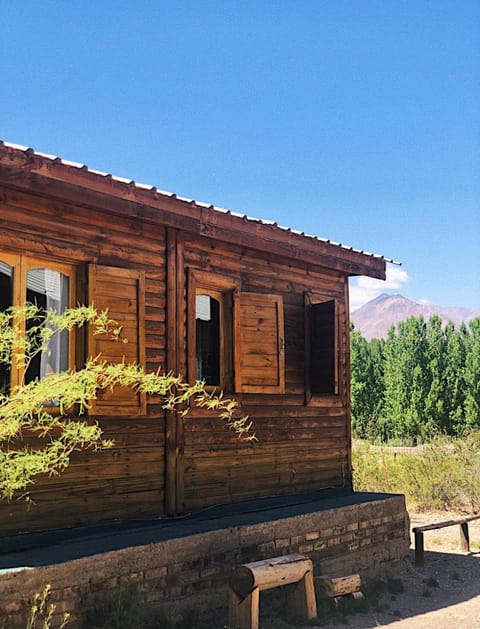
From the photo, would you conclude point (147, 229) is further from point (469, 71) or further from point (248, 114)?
point (248, 114)

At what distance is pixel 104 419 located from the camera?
282 inches

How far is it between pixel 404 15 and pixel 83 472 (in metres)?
9.52

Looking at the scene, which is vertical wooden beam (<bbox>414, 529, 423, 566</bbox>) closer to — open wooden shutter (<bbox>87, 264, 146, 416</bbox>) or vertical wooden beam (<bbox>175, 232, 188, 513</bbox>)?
vertical wooden beam (<bbox>175, 232, 188, 513</bbox>)

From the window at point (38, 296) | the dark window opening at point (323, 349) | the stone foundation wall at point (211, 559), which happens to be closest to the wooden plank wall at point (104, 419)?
the window at point (38, 296)

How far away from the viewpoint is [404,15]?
12117 mm

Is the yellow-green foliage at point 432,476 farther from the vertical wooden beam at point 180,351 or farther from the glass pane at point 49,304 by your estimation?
the glass pane at point 49,304

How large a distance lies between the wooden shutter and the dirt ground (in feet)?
9.18

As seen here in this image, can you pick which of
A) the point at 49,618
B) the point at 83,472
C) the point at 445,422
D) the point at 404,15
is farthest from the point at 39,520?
the point at 445,422

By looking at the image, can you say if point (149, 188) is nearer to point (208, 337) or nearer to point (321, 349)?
point (208, 337)

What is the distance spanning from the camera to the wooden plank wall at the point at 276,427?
8.27m

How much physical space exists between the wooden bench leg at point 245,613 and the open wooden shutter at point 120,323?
2.13 m

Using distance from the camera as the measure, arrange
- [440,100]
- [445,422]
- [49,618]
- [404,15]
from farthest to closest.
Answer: [445,422]
[440,100]
[404,15]
[49,618]

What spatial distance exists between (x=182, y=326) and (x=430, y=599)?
434 cm

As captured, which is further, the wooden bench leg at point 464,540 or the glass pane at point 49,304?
the wooden bench leg at point 464,540
